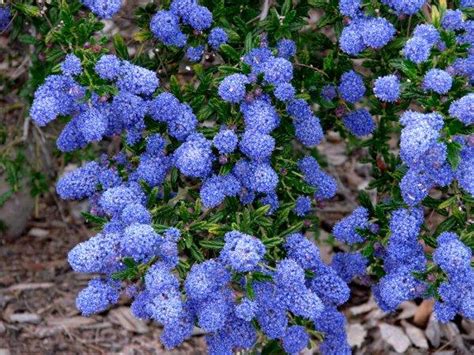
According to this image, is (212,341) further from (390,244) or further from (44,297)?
(44,297)

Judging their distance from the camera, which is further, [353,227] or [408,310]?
[408,310]

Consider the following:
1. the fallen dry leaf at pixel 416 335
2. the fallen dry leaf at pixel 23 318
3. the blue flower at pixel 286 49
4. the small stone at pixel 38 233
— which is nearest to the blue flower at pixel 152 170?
the blue flower at pixel 286 49

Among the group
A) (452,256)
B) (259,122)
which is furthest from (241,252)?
(452,256)

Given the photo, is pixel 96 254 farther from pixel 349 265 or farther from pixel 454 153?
pixel 454 153

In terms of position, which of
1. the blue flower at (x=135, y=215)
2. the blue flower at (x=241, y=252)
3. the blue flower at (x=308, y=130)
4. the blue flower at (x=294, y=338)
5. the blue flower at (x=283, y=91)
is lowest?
the blue flower at (x=294, y=338)

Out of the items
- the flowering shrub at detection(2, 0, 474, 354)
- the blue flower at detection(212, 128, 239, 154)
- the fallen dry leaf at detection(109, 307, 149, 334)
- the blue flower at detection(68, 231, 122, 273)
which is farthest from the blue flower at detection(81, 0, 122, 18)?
the fallen dry leaf at detection(109, 307, 149, 334)

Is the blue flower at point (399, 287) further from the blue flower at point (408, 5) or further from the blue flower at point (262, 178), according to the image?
the blue flower at point (408, 5)
